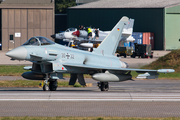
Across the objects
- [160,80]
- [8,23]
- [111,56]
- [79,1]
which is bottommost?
[160,80]

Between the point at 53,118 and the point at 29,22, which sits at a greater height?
the point at 29,22

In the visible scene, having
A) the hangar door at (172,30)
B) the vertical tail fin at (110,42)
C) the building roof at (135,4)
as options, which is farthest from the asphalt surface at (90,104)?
the building roof at (135,4)

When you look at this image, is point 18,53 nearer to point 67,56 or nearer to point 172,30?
point 67,56

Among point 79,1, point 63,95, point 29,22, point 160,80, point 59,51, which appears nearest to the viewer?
point 63,95

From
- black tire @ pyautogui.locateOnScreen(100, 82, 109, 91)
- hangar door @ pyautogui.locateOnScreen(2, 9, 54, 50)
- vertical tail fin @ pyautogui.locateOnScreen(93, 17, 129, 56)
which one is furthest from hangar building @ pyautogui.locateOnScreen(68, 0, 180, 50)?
black tire @ pyautogui.locateOnScreen(100, 82, 109, 91)

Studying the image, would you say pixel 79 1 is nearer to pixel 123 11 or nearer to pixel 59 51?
pixel 123 11

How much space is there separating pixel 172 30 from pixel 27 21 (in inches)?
1156

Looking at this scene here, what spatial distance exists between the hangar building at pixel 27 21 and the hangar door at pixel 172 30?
77.5 ft

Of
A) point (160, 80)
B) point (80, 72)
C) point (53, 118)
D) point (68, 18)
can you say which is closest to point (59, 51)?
point (80, 72)

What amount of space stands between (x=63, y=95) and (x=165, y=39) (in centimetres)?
5799

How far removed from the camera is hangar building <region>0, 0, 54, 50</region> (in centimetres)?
6375

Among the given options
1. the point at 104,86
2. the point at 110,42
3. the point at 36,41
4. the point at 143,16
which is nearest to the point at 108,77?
the point at 104,86

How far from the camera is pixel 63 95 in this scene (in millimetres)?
14320

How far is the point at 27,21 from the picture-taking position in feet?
210
